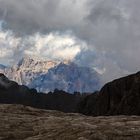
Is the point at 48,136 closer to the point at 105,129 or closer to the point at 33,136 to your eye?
the point at 33,136

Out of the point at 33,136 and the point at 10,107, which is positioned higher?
the point at 10,107

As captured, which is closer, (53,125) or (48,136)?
(48,136)

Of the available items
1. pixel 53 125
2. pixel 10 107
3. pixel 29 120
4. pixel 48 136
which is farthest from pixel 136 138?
pixel 10 107

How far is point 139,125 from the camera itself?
4975 centimetres

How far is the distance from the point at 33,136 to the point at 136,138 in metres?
12.5

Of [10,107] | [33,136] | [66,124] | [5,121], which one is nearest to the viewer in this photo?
[33,136]

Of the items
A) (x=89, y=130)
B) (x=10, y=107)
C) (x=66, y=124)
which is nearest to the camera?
(x=89, y=130)

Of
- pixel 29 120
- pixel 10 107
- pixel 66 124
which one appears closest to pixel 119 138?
pixel 66 124

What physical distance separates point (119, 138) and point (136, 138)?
169cm

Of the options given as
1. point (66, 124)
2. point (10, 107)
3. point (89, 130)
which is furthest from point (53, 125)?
point (10, 107)

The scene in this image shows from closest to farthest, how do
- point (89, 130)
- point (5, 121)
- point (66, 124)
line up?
point (89, 130)
point (66, 124)
point (5, 121)

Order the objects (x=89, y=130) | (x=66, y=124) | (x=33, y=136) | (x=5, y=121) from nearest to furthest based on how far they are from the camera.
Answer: (x=89, y=130), (x=33, y=136), (x=66, y=124), (x=5, y=121)

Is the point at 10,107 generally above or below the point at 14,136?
above

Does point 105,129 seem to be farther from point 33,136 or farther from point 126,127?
point 33,136
